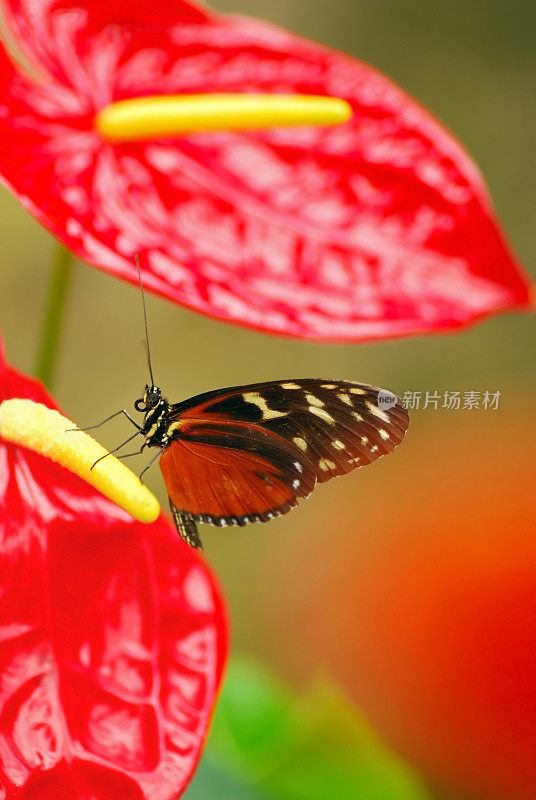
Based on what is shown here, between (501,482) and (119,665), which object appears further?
(501,482)

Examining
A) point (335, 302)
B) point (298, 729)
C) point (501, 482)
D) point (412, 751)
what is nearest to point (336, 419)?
point (335, 302)

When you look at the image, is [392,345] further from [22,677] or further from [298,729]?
[22,677]

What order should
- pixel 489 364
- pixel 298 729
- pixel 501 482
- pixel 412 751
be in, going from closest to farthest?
pixel 298 729
pixel 412 751
pixel 501 482
pixel 489 364

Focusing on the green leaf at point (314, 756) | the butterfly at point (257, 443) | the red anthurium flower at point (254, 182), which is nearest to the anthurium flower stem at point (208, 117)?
the red anthurium flower at point (254, 182)

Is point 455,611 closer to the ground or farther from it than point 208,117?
closer to the ground

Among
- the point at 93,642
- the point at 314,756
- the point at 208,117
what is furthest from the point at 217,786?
the point at 208,117

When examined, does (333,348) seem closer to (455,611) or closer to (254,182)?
(455,611)

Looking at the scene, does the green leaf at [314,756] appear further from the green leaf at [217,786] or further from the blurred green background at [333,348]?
the blurred green background at [333,348]
